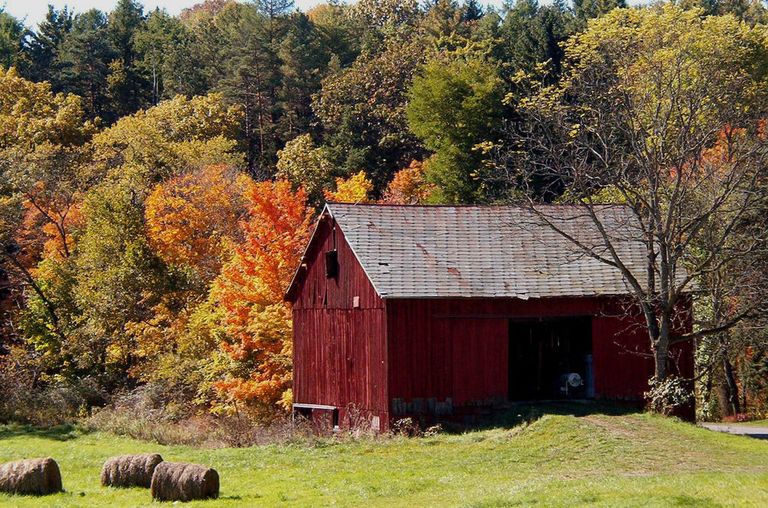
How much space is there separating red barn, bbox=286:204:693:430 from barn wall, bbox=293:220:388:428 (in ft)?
0.18

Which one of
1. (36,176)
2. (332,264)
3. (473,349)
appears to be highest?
(36,176)

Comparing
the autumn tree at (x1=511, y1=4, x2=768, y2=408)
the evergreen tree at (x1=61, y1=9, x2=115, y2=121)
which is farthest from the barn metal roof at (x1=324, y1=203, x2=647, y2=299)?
the evergreen tree at (x1=61, y1=9, x2=115, y2=121)

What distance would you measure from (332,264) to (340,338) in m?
2.32

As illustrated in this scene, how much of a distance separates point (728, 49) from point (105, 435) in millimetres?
36679

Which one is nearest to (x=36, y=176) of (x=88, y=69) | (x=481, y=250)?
(x=481, y=250)

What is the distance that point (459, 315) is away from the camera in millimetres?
31656

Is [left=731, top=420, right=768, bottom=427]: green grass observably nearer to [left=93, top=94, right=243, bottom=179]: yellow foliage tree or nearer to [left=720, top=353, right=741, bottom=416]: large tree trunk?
[left=720, top=353, right=741, bottom=416]: large tree trunk

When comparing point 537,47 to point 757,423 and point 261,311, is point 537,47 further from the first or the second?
point 757,423

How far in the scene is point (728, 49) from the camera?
54.9 m

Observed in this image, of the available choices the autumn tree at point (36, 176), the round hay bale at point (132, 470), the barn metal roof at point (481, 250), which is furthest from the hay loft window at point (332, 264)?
the autumn tree at point (36, 176)

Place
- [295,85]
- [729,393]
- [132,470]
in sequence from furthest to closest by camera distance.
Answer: [295,85]
[729,393]
[132,470]

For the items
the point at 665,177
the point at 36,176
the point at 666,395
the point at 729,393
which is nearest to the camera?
the point at 666,395

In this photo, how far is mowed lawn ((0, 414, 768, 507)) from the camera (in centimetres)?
1778

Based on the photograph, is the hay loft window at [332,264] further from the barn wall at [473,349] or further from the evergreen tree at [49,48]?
the evergreen tree at [49,48]
